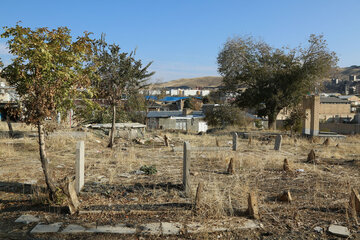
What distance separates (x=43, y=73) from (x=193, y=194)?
362 cm

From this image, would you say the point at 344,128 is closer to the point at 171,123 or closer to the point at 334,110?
the point at 171,123

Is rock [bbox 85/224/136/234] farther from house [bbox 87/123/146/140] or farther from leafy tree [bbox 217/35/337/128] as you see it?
leafy tree [bbox 217/35/337/128]

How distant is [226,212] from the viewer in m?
5.24

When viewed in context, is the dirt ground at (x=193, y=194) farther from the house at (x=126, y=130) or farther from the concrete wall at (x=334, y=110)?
the concrete wall at (x=334, y=110)

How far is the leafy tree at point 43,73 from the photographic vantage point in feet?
17.7

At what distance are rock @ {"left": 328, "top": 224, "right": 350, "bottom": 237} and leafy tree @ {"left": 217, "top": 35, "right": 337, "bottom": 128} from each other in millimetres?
20155

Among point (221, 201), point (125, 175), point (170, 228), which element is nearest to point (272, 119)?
point (125, 175)

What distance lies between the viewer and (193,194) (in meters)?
6.14

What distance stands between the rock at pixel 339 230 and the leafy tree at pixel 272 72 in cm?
2015

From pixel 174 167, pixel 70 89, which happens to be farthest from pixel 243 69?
pixel 70 89

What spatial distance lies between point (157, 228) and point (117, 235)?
585mm

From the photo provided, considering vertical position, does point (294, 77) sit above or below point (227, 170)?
above

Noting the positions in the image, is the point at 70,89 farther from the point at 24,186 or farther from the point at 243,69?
the point at 243,69

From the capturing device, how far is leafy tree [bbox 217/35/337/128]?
23938 millimetres
